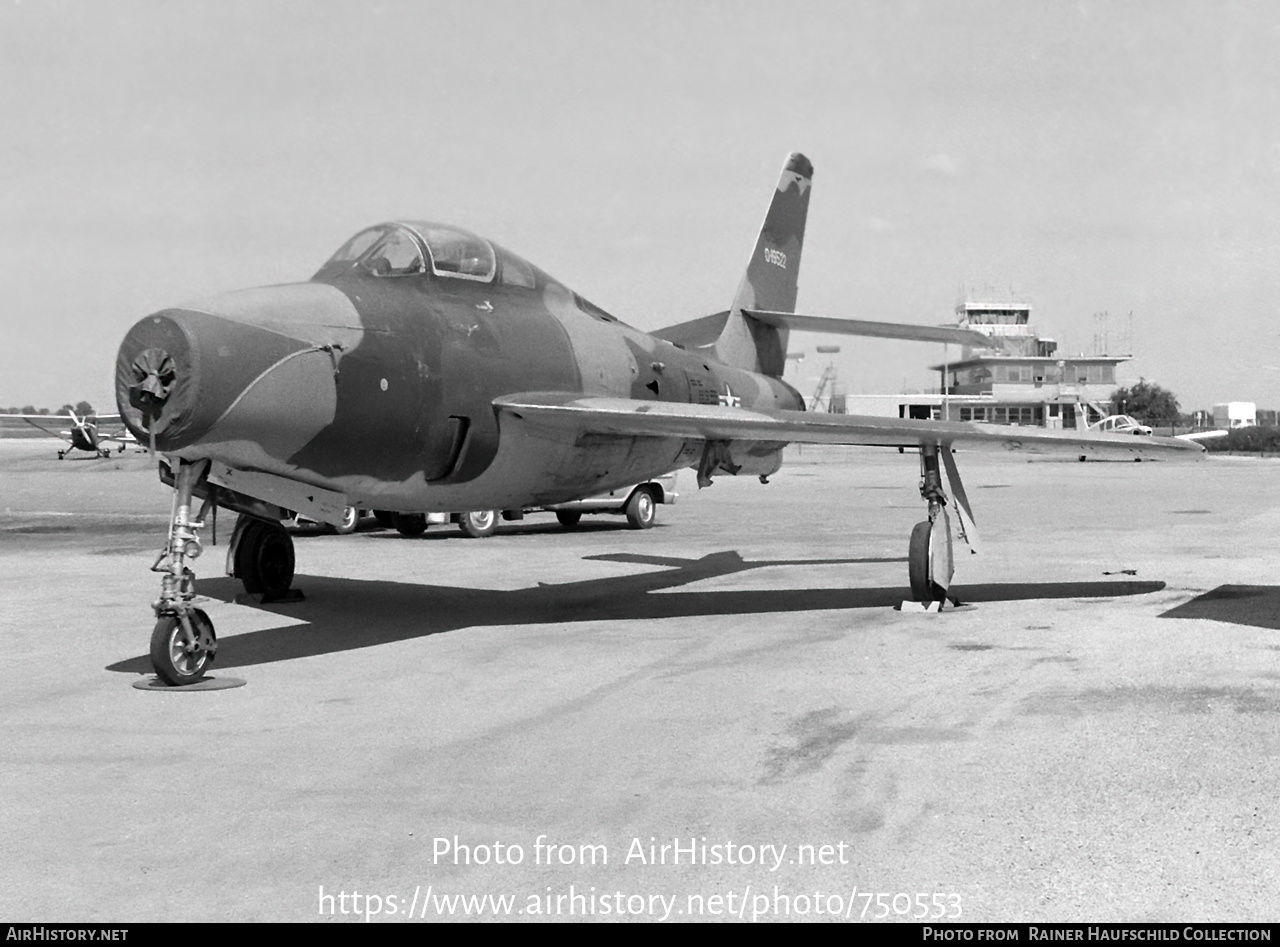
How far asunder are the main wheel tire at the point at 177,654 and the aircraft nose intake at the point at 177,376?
1266 mm

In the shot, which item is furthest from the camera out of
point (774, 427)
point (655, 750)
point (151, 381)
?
point (774, 427)

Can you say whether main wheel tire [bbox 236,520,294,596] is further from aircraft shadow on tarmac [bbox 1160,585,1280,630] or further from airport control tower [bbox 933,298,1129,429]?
airport control tower [bbox 933,298,1129,429]

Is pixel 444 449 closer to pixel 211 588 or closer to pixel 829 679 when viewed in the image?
pixel 829 679

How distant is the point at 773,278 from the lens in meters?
18.8

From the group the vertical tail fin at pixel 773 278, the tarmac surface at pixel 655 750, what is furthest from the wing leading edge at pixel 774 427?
the vertical tail fin at pixel 773 278

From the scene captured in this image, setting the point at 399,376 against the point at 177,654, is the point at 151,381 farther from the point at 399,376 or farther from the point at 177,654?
the point at 399,376

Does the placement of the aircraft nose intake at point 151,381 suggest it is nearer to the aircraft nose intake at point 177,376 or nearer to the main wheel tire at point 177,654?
the aircraft nose intake at point 177,376

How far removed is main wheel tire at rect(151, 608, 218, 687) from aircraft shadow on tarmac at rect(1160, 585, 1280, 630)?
839 cm

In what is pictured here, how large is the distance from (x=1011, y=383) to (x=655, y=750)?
145m

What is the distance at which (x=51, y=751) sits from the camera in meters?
7.20

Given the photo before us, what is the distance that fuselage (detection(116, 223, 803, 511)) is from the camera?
8.93 meters

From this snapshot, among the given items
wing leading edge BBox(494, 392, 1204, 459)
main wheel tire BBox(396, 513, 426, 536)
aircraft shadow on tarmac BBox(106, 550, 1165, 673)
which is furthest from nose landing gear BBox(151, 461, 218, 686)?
main wheel tire BBox(396, 513, 426, 536)

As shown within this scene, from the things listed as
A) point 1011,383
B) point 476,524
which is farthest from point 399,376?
point 1011,383

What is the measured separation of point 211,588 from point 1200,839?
11.7m
